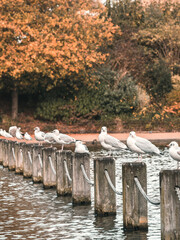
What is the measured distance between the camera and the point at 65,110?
4628 centimetres

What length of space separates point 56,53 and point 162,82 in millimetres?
10388

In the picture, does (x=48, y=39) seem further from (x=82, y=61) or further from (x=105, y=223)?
(x=105, y=223)

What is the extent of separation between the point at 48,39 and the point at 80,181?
29.9 meters

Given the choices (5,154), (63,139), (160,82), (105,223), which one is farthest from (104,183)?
(160,82)

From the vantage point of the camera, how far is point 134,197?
11.1 m

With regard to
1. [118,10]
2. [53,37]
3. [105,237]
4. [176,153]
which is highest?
[118,10]

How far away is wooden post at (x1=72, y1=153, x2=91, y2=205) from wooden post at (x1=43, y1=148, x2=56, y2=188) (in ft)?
9.09

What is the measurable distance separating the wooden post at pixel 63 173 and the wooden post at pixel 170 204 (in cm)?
590

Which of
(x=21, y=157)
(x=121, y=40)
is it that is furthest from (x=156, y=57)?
(x=21, y=157)

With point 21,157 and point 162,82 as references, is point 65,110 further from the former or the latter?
point 21,157

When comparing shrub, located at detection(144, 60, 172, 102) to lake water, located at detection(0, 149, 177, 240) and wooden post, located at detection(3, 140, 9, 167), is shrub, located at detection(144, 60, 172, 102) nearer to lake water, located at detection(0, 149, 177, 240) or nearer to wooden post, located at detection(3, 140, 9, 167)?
wooden post, located at detection(3, 140, 9, 167)

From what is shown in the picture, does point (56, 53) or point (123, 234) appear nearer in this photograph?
point (123, 234)

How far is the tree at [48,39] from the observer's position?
137 feet

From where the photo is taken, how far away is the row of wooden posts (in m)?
9.63
